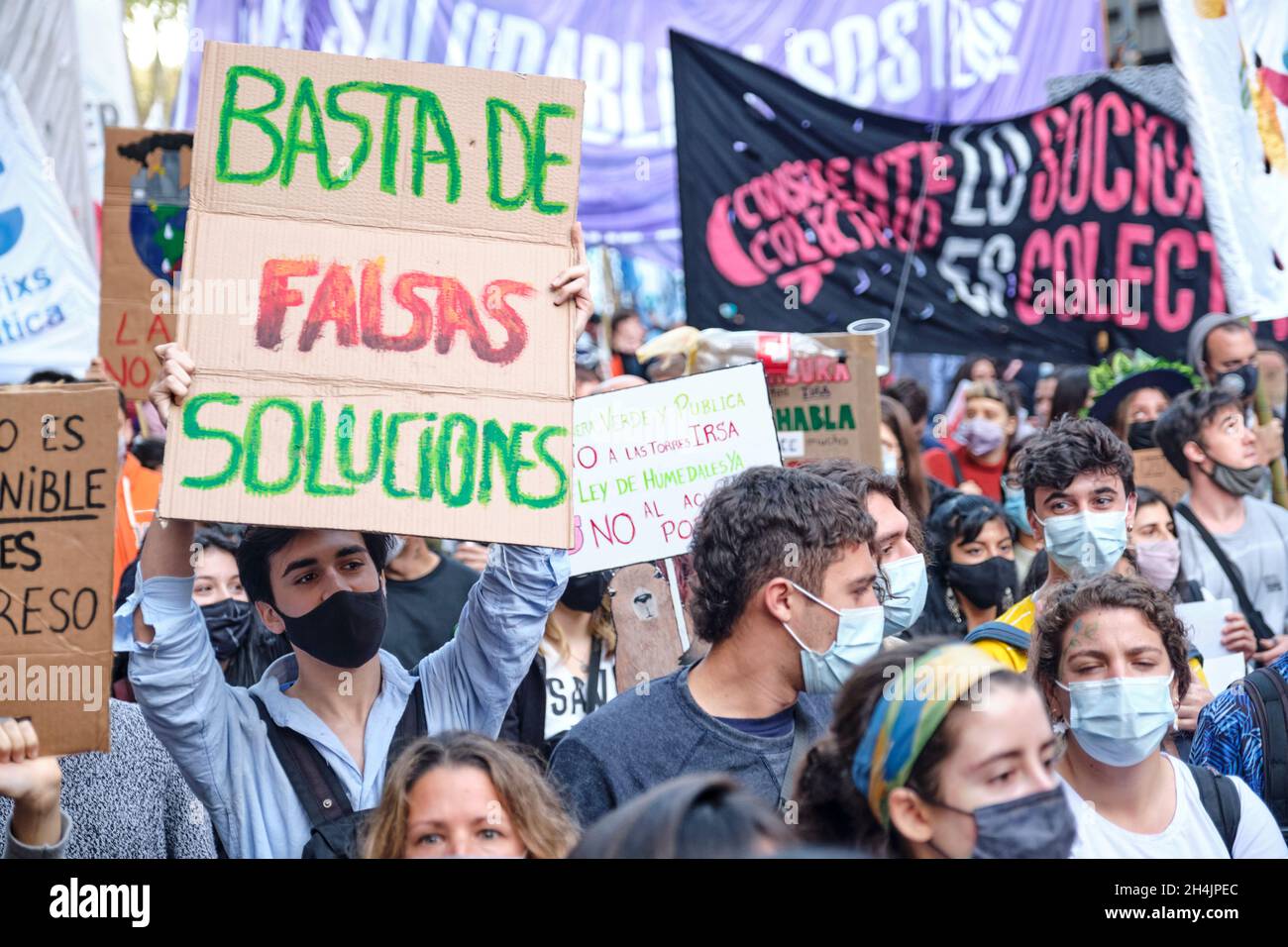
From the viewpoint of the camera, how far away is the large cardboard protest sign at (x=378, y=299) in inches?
125

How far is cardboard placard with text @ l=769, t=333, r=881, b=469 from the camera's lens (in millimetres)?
5508

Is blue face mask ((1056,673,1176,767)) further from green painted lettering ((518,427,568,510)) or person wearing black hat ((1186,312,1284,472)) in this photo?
person wearing black hat ((1186,312,1284,472))

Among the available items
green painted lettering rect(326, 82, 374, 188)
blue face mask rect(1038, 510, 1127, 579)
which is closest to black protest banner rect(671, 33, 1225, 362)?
blue face mask rect(1038, 510, 1127, 579)

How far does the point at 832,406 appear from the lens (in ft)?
18.2

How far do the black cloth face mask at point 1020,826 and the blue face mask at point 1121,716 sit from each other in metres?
0.81

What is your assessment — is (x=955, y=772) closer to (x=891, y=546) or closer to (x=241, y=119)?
(x=891, y=546)

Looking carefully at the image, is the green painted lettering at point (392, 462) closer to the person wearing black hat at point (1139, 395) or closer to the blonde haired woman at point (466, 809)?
the blonde haired woman at point (466, 809)

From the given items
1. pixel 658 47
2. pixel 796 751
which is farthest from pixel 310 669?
pixel 658 47

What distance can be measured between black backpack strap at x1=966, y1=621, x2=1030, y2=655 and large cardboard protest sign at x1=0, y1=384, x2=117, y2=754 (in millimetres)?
2061

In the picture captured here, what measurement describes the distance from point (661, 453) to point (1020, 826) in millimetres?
2310

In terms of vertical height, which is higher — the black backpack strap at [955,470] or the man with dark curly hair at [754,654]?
the black backpack strap at [955,470]

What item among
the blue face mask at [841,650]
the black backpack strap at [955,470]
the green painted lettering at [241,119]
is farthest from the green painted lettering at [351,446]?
the black backpack strap at [955,470]

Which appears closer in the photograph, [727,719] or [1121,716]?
[727,719]
